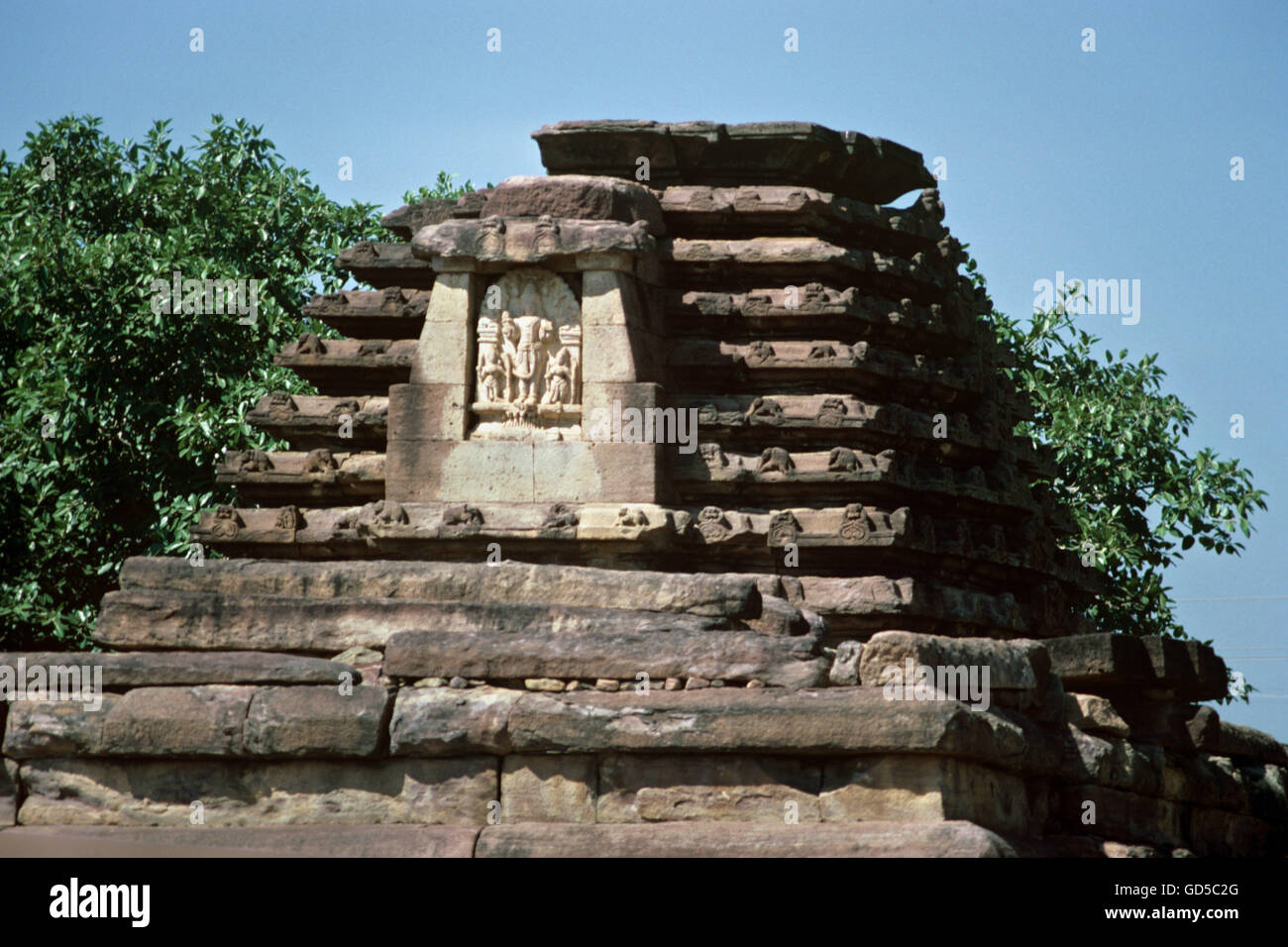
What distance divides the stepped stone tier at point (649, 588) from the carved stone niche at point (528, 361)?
0.08 feet

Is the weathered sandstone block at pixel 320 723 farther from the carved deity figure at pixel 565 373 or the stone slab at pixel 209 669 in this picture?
the carved deity figure at pixel 565 373

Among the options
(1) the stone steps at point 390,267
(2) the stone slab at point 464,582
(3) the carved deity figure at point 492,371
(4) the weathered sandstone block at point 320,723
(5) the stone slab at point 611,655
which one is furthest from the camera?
(1) the stone steps at point 390,267

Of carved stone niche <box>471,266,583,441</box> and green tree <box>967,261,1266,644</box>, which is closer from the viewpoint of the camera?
carved stone niche <box>471,266,583,441</box>

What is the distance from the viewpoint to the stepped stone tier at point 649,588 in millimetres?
9633

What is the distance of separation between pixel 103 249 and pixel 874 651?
16.0m

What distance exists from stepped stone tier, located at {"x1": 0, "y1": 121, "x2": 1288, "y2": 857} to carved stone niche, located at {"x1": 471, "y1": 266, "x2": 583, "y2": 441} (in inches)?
0.9

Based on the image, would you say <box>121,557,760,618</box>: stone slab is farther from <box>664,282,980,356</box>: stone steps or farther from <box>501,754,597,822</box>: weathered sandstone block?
<box>664,282,980,356</box>: stone steps

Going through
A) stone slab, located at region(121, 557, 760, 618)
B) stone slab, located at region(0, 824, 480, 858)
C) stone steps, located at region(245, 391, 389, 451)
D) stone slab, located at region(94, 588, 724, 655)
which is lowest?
stone slab, located at region(0, 824, 480, 858)

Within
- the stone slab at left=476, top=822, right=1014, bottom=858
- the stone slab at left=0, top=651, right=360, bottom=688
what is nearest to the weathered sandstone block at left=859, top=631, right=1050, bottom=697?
the stone slab at left=476, top=822, right=1014, bottom=858

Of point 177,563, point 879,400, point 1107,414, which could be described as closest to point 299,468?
point 177,563

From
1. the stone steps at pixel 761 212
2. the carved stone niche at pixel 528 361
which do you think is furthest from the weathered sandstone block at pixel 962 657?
the stone steps at pixel 761 212

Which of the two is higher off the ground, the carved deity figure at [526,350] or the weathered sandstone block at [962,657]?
the carved deity figure at [526,350]

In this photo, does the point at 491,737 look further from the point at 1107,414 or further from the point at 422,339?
the point at 1107,414

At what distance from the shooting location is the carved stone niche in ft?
42.4
